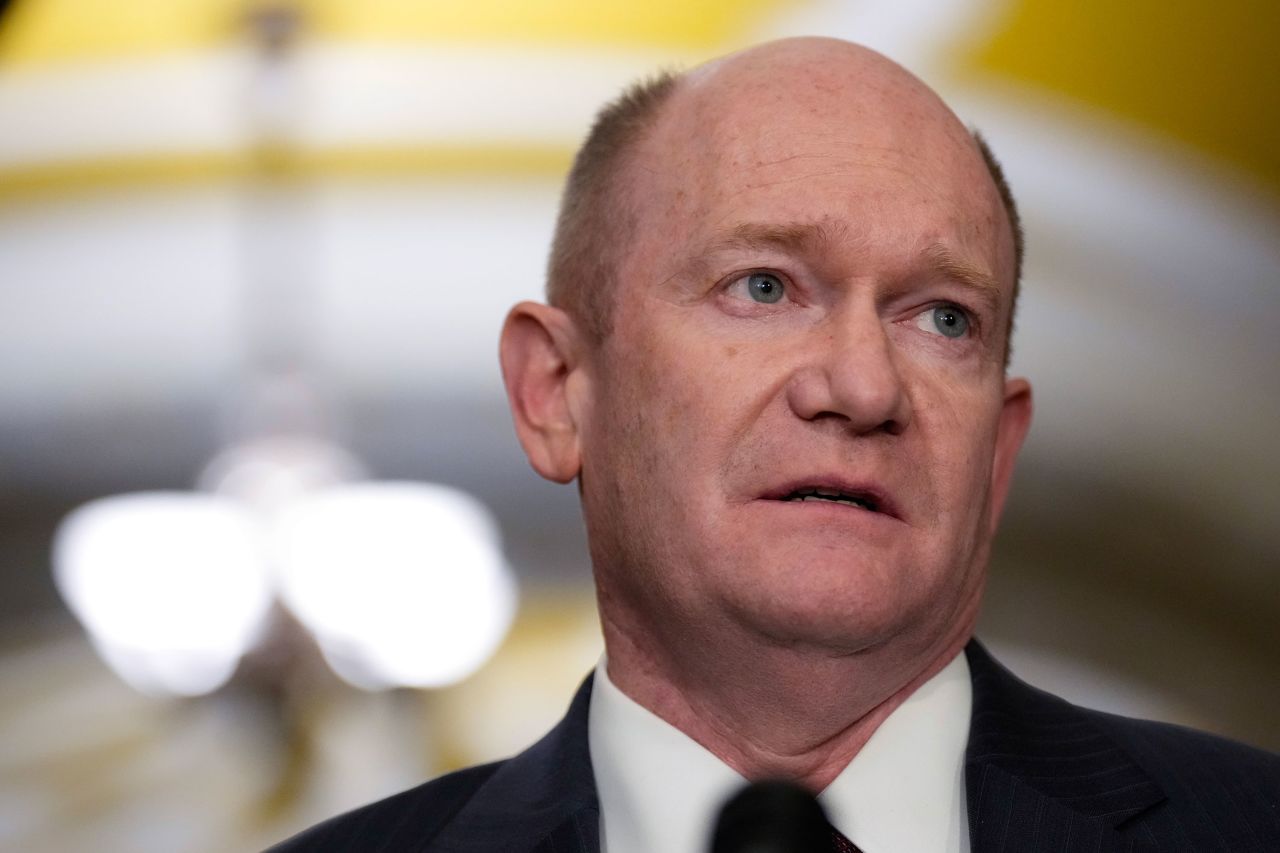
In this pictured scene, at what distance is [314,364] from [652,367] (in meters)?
4.93

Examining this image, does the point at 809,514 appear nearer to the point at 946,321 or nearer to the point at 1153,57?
the point at 946,321

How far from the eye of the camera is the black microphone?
2.44 ft

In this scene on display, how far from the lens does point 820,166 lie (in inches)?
59.5

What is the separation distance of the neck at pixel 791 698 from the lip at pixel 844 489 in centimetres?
13

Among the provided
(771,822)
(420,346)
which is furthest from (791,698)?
(420,346)

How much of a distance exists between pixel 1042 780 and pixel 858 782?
165 millimetres

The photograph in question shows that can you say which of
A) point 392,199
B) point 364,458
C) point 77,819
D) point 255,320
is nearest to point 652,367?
point 392,199

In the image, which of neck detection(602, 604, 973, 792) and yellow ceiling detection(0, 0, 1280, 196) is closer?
neck detection(602, 604, 973, 792)

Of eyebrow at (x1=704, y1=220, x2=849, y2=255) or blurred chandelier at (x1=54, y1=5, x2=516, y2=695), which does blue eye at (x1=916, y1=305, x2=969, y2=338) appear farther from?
blurred chandelier at (x1=54, y1=5, x2=516, y2=695)

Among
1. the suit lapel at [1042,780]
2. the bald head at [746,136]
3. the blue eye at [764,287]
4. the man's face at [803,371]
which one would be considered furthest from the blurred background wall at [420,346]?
the suit lapel at [1042,780]

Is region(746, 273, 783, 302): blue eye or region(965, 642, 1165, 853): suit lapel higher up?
region(746, 273, 783, 302): blue eye

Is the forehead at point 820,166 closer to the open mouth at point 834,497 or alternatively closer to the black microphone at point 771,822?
the open mouth at point 834,497

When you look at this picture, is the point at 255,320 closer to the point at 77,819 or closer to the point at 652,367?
the point at 77,819

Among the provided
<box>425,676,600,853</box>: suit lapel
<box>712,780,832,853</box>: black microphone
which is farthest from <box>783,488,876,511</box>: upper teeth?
<box>712,780,832,853</box>: black microphone
